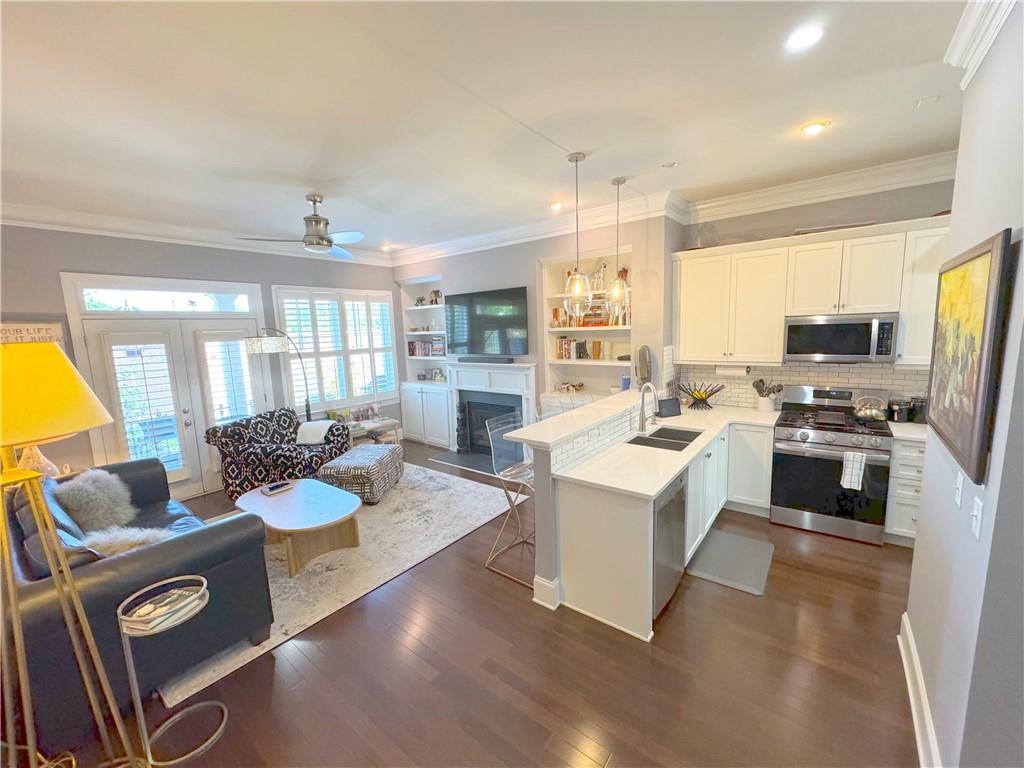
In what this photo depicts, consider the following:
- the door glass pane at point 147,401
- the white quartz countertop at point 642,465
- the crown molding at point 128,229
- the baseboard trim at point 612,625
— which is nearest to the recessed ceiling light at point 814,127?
the white quartz countertop at point 642,465

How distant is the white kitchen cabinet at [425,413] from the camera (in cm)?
606

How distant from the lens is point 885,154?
9.66ft

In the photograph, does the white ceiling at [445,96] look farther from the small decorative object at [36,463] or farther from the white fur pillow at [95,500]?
the white fur pillow at [95,500]

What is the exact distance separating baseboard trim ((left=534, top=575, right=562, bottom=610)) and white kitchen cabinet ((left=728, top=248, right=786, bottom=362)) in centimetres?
262

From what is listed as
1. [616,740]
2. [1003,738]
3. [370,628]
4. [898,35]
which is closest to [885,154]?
[898,35]

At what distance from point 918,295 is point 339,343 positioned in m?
6.12

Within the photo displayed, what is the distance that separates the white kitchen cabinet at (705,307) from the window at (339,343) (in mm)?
4327

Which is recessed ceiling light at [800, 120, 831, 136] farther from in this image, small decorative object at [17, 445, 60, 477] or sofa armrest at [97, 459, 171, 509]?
small decorative object at [17, 445, 60, 477]

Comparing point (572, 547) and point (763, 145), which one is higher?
point (763, 145)

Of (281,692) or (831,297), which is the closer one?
(281,692)

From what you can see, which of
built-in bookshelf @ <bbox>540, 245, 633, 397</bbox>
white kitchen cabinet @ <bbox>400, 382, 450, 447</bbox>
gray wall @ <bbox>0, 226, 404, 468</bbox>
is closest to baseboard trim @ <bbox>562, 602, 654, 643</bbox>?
built-in bookshelf @ <bbox>540, 245, 633, 397</bbox>

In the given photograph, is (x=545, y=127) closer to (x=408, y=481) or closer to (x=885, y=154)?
(x=885, y=154)

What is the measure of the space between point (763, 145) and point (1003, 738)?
3048mm

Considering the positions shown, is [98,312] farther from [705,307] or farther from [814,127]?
[814,127]
